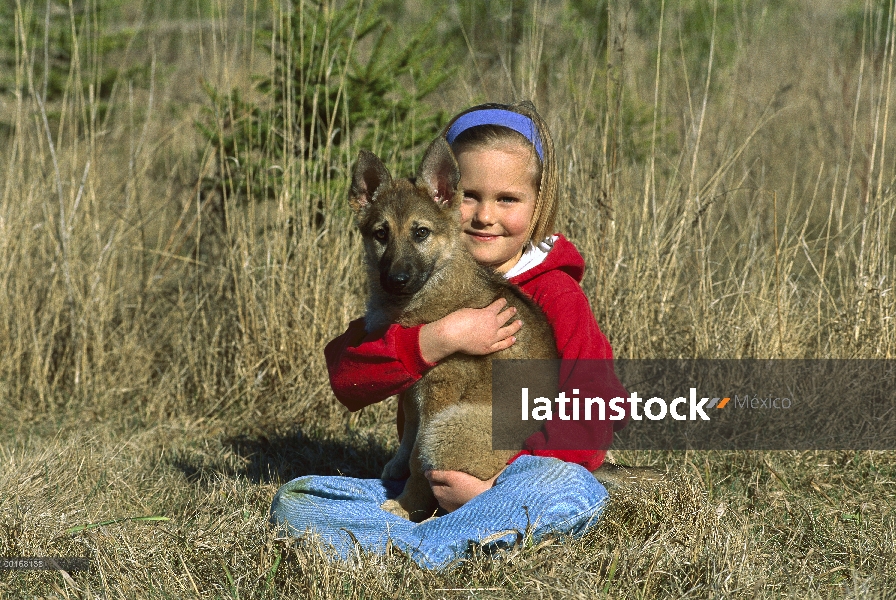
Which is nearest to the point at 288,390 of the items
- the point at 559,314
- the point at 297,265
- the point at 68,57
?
the point at 297,265

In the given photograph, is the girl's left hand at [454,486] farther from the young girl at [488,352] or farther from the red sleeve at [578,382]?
the red sleeve at [578,382]

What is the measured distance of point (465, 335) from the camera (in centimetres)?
351

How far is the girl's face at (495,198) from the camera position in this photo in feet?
12.9

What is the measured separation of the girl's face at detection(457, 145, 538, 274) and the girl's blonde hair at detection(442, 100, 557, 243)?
1.1 inches

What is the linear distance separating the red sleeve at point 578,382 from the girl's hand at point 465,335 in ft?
0.99

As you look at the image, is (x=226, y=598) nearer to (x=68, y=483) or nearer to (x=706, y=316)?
(x=68, y=483)

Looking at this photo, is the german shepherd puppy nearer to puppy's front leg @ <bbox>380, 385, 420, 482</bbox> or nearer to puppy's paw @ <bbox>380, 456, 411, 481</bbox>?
puppy's front leg @ <bbox>380, 385, 420, 482</bbox>

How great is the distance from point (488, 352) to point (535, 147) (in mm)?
1041

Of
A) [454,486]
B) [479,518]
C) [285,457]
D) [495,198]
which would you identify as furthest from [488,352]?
[285,457]

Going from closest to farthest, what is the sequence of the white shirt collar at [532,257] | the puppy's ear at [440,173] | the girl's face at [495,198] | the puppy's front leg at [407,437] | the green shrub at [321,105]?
the puppy's ear at [440,173]
the puppy's front leg at [407,437]
the girl's face at [495,198]
the white shirt collar at [532,257]
the green shrub at [321,105]

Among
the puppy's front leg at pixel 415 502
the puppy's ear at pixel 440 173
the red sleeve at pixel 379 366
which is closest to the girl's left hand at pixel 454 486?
the puppy's front leg at pixel 415 502

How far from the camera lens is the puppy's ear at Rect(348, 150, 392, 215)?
3.72 m

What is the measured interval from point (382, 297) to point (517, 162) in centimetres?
86

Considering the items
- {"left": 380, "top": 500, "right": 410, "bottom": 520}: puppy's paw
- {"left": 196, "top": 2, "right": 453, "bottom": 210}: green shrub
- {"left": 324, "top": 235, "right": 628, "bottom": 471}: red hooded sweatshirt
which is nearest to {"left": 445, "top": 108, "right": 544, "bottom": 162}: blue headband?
{"left": 324, "top": 235, "right": 628, "bottom": 471}: red hooded sweatshirt
